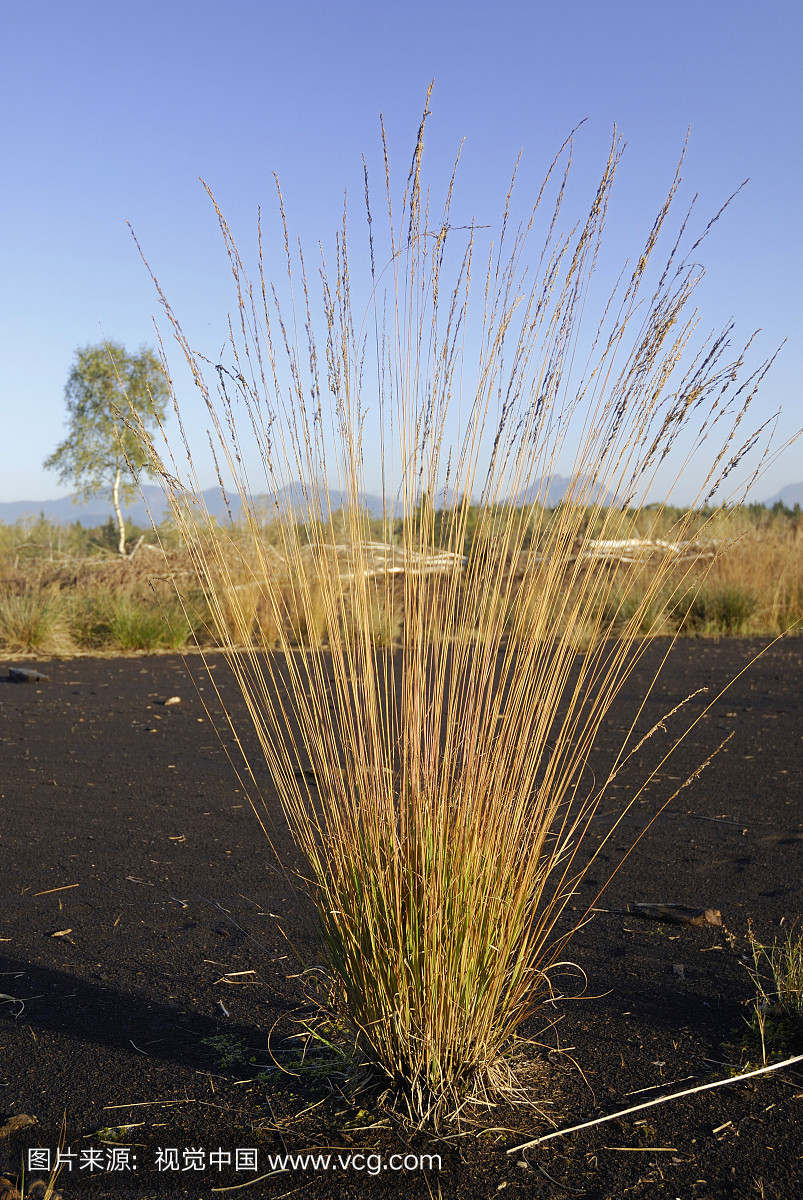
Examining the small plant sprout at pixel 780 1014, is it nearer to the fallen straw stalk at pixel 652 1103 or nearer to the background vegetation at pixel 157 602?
the fallen straw stalk at pixel 652 1103

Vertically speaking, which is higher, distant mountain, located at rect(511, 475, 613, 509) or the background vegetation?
distant mountain, located at rect(511, 475, 613, 509)

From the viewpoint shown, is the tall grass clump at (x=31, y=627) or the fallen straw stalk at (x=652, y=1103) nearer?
the fallen straw stalk at (x=652, y=1103)

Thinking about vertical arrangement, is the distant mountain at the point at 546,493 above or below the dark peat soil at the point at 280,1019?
above

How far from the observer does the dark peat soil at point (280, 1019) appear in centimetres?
177

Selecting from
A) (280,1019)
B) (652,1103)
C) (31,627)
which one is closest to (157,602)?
(31,627)

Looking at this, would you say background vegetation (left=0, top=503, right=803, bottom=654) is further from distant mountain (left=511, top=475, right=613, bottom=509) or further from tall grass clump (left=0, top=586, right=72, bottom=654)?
distant mountain (left=511, top=475, right=613, bottom=509)

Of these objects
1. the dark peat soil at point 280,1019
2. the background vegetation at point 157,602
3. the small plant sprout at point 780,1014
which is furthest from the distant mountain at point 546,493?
the background vegetation at point 157,602

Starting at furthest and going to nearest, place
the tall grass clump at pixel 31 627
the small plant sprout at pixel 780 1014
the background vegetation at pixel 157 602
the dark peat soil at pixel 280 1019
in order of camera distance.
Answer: the background vegetation at pixel 157 602
the tall grass clump at pixel 31 627
the small plant sprout at pixel 780 1014
the dark peat soil at pixel 280 1019

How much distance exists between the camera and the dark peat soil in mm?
1767

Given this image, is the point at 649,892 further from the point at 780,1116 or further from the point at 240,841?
the point at 240,841

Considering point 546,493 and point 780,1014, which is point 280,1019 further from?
point 546,493

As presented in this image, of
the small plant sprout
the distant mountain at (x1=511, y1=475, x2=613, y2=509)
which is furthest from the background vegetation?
the distant mountain at (x1=511, y1=475, x2=613, y2=509)

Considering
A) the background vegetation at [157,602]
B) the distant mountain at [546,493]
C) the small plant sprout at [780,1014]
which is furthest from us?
the background vegetation at [157,602]

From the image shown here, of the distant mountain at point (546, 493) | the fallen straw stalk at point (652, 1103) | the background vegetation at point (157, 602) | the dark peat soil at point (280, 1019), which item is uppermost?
the distant mountain at point (546, 493)
